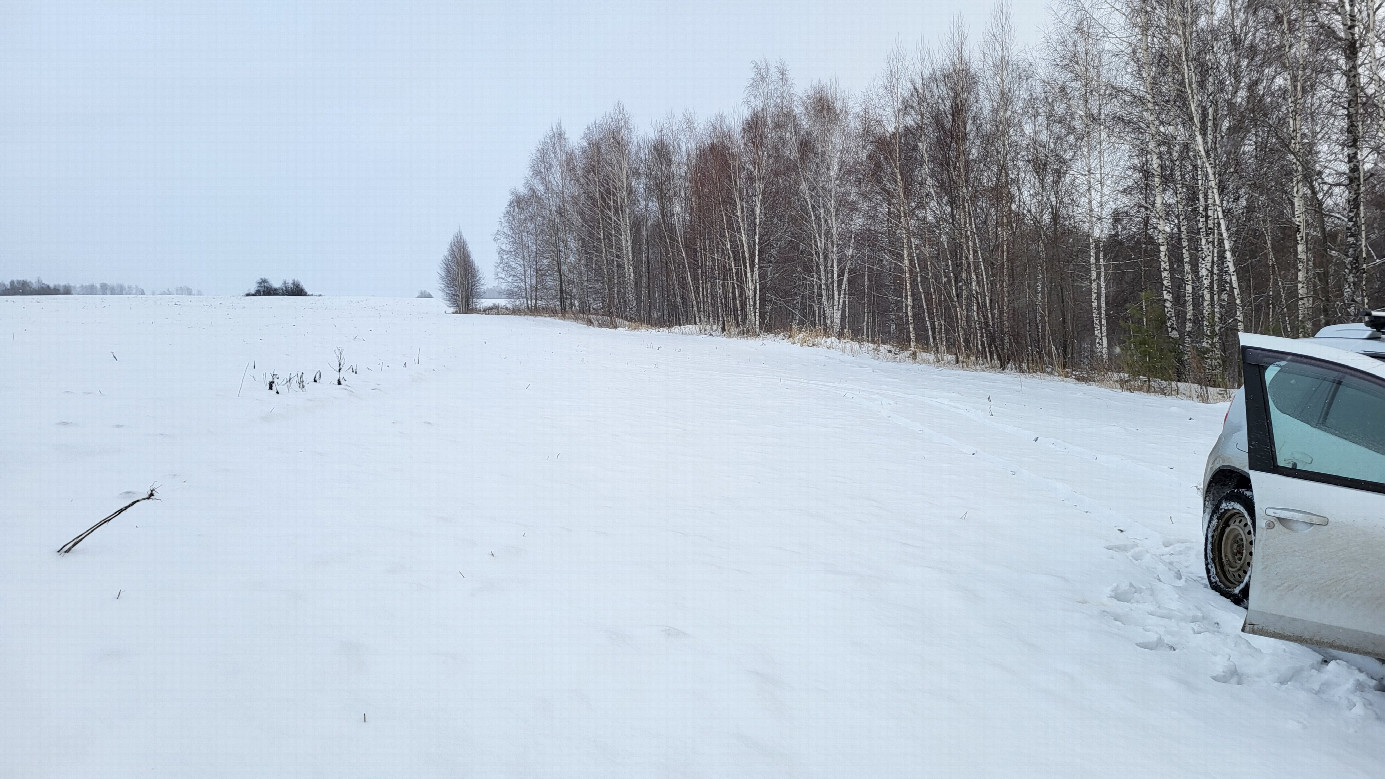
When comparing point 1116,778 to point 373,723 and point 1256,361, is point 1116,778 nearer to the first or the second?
point 1256,361

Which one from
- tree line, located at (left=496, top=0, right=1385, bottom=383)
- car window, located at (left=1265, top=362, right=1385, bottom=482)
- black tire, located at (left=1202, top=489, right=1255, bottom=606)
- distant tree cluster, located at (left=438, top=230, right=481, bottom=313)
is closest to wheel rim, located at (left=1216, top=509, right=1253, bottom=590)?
black tire, located at (left=1202, top=489, right=1255, bottom=606)

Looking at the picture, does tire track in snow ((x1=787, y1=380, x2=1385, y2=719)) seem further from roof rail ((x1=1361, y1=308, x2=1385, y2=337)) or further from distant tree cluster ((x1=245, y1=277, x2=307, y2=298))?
distant tree cluster ((x1=245, y1=277, x2=307, y2=298))

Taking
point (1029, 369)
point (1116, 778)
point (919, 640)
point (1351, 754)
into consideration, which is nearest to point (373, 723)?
point (919, 640)

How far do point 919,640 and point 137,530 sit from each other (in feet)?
12.5

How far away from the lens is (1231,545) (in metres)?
3.62

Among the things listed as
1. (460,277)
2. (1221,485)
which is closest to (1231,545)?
(1221,485)

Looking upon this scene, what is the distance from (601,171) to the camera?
34438mm

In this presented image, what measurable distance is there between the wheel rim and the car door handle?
0.78 meters

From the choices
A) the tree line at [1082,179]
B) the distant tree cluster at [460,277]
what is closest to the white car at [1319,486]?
the tree line at [1082,179]

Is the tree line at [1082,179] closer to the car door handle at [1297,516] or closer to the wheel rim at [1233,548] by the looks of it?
the wheel rim at [1233,548]

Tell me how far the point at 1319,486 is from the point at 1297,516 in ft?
0.48

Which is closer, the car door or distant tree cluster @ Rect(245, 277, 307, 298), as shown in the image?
the car door

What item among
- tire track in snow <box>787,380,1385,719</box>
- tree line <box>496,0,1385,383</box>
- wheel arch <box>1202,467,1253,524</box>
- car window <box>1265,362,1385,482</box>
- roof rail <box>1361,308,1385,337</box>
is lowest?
tire track in snow <box>787,380,1385,719</box>

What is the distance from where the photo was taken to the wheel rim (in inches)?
136
